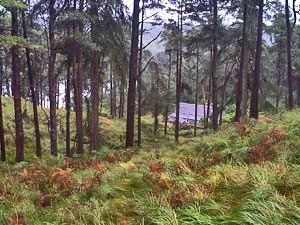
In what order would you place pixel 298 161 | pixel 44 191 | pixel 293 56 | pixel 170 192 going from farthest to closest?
pixel 293 56 → pixel 44 191 → pixel 298 161 → pixel 170 192

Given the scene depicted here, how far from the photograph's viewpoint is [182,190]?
4.91m

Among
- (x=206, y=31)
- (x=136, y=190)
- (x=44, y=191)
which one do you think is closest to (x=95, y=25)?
(x=206, y=31)

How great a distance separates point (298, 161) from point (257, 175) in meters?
1.14

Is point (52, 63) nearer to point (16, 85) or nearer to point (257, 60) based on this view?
point (16, 85)

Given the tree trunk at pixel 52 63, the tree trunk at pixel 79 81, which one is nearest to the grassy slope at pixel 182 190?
the tree trunk at pixel 52 63

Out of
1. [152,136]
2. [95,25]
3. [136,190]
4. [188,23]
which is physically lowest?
[152,136]

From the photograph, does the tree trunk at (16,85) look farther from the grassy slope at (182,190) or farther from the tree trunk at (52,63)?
the grassy slope at (182,190)

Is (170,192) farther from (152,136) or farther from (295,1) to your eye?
(152,136)

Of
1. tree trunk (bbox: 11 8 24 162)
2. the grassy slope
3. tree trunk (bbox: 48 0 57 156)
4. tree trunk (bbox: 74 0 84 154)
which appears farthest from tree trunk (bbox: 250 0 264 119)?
tree trunk (bbox: 11 8 24 162)

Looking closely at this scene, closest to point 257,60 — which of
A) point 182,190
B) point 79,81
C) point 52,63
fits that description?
point 79,81

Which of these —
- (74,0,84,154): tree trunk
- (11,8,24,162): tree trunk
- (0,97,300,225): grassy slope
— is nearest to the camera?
(0,97,300,225): grassy slope

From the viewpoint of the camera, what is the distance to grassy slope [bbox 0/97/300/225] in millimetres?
3908

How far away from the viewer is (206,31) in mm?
19516

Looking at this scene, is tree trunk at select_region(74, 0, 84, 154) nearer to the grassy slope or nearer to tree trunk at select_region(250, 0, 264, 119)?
the grassy slope
